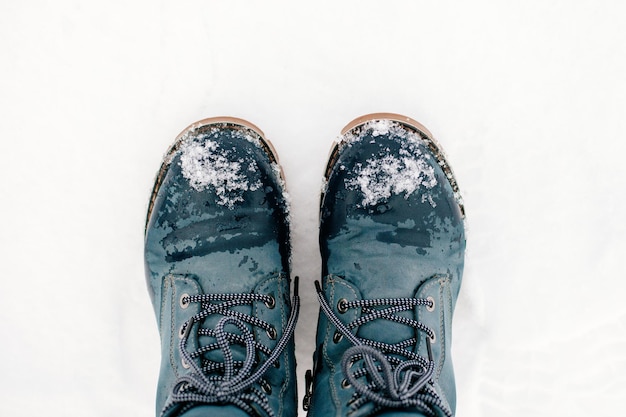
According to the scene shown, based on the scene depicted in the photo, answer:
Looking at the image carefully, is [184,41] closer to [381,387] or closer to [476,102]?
[476,102]

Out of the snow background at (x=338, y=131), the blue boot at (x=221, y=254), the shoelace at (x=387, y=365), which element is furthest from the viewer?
the snow background at (x=338, y=131)

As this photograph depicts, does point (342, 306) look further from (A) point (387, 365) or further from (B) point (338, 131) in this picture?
(B) point (338, 131)

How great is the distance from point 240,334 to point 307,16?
695mm

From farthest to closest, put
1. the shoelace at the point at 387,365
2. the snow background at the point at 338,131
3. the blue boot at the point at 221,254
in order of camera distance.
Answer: the snow background at the point at 338,131
the blue boot at the point at 221,254
the shoelace at the point at 387,365

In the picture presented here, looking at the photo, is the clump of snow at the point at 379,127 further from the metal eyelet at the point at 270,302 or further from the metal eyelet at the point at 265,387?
the metal eyelet at the point at 265,387

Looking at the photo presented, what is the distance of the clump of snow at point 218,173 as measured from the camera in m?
1.06

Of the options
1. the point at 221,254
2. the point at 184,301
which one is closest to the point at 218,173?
the point at 221,254

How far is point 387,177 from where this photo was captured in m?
1.05

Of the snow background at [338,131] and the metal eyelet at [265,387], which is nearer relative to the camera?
the metal eyelet at [265,387]

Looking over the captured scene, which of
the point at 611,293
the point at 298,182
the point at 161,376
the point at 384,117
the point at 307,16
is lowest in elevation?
the point at 161,376

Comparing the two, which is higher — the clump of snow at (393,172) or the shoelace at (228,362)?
the clump of snow at (393,172)

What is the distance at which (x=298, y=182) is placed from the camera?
3.83 feet

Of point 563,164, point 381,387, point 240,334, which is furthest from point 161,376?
point 563,164

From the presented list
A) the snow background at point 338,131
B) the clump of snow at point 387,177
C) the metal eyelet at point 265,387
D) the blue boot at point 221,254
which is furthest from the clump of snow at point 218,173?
the metal eyelet at point 265,387
